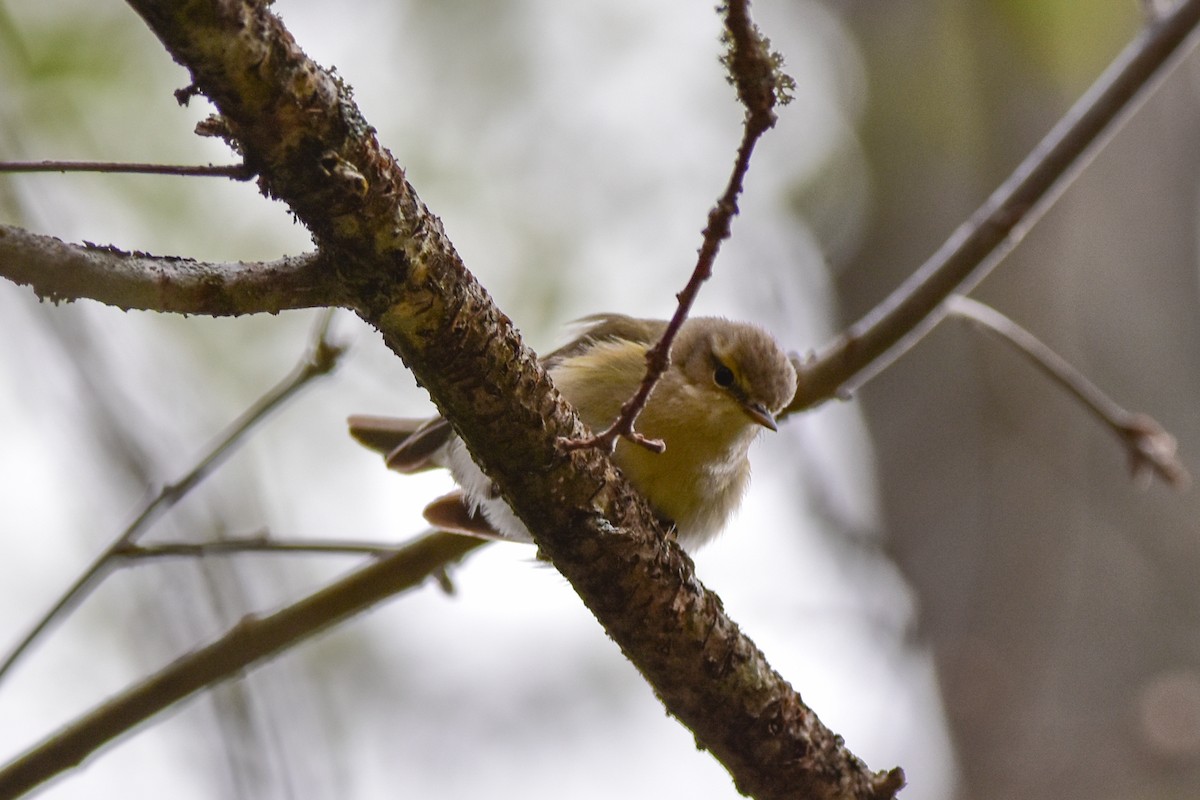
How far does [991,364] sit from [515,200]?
396 centimetres

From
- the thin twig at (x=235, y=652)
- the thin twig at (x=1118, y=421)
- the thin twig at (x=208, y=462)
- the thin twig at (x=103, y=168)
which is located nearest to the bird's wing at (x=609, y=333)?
the thin twig at (x=235, y=652)

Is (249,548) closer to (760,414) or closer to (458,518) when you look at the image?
(458,518)

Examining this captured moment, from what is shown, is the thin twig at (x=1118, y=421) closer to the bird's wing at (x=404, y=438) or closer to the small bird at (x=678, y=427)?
the small bird at (x=678, y=427)

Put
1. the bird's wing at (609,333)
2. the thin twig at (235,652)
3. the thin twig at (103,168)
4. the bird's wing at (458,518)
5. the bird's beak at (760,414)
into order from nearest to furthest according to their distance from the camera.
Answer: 1. the thin twig at (103,168)
2. the thin twig at (235,652)
3. the bird's wing at (458,518)
4. the bird's beak at (760,414)
5. the bird's wing at (609,333)

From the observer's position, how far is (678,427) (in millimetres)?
3732

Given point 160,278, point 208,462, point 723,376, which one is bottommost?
point 160,278

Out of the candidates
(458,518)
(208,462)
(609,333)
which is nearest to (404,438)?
(458,518)

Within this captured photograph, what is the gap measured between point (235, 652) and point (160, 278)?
1469 millimetres

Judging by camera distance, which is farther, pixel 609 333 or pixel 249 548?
pixel 609 333

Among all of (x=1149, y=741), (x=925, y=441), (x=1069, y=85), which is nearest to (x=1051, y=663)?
(x=1149, y=741)

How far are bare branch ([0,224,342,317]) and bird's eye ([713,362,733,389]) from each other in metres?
2.10

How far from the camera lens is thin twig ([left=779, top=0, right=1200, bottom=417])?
351 cm

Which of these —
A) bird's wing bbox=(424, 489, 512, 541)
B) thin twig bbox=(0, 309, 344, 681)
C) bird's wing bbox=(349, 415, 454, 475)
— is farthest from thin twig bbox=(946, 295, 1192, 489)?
thin twig bbox=(0, 309, 344, 681)

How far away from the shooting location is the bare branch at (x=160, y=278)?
5.83 feet
